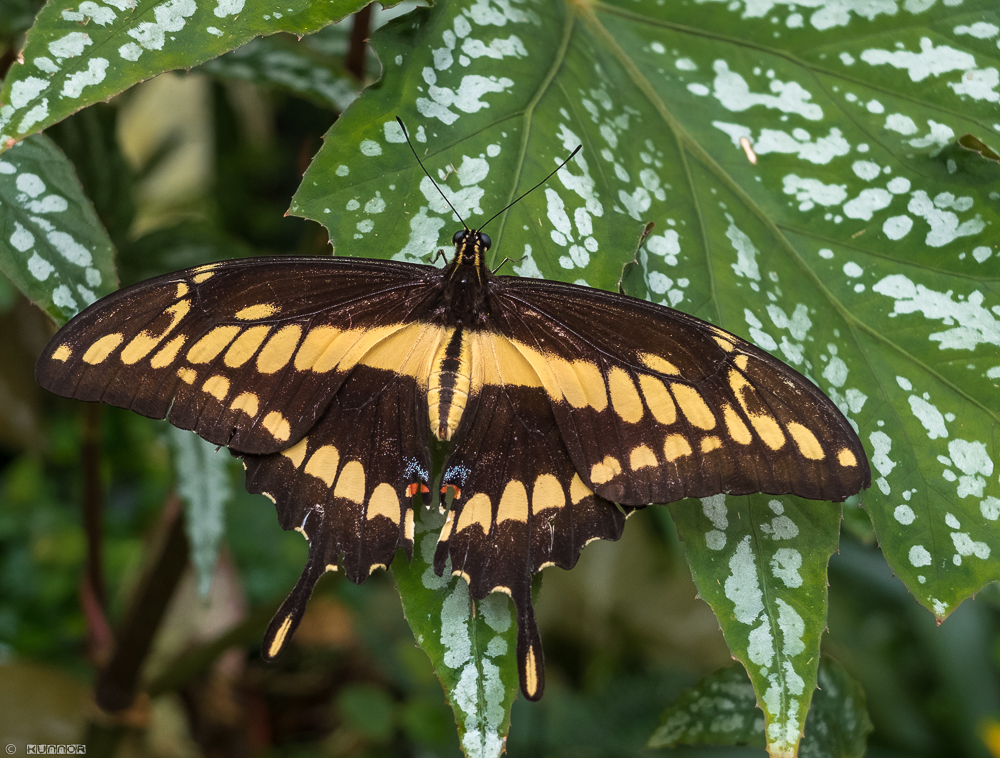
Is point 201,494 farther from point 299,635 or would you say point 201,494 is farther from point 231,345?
point 299,635

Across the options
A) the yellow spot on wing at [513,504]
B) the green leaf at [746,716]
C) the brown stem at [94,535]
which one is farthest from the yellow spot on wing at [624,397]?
the brown stem at [94,535]

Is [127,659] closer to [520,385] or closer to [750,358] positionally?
[520,385]

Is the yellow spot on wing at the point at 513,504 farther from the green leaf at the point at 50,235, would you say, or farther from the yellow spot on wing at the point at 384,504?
the green leaf at the point at 50,235

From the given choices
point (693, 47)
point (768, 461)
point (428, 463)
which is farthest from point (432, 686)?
point (693, 47)

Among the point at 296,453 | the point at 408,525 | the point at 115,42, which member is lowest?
the point at 408,525

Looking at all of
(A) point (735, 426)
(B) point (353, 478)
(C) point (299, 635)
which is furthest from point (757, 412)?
(C) point (299, 635)

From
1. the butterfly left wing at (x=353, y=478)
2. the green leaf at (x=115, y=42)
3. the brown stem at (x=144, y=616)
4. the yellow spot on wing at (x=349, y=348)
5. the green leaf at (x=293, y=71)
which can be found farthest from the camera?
the brown stem at (x=144, y=616)
